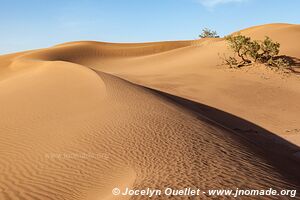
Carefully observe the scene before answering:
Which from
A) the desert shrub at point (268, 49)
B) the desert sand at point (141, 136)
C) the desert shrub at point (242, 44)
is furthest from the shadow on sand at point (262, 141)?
the desert shrub at point (268, 49)

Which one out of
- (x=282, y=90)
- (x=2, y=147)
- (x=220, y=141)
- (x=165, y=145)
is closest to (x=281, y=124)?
(x=282, y=90)

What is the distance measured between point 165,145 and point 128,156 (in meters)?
0.78

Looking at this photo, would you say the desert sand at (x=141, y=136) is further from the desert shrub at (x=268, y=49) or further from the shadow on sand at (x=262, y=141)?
the desert shrub at (x=268, y=49)

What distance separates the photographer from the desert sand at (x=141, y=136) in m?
5.82

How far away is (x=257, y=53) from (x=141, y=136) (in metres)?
14.0

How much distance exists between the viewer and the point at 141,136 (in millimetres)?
7727

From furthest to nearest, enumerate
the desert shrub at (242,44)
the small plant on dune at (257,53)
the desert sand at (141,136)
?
the desert shrub at (242,44)
the small plant on dune at (257,53)
the desert sand at (141,136)

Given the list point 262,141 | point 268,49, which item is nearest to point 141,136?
point 262,141

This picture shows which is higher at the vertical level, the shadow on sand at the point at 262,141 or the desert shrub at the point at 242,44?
the desert shrub at the point at 242,44

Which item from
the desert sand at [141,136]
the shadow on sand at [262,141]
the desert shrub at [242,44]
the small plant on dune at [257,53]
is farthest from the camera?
the desert shrub at [242,44]

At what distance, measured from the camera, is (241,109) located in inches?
556

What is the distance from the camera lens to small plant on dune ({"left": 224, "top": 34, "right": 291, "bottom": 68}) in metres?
19.5

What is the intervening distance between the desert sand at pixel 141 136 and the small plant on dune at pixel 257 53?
1.77m

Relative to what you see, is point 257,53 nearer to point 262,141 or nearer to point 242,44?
point 242,44
